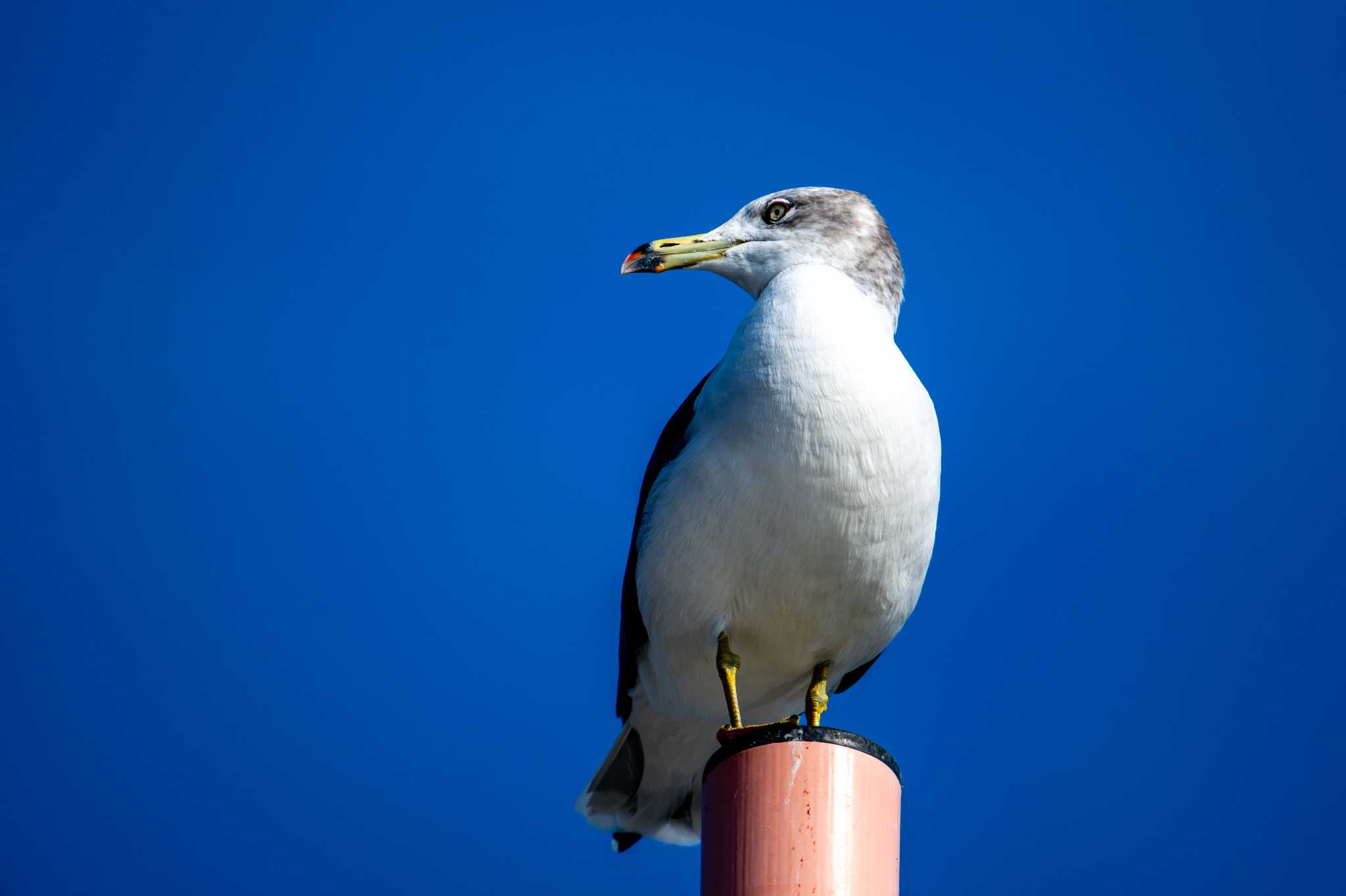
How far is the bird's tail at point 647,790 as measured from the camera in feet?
27.9

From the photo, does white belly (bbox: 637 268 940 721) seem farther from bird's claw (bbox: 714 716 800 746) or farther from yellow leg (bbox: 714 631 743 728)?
bird's claw (bbox: 714 716 800 746)

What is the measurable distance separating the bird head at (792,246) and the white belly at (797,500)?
0.31m

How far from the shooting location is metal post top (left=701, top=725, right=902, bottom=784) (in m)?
5.84

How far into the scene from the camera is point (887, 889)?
5.69 metres

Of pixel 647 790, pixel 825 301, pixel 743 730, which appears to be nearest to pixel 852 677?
pixel 647 790

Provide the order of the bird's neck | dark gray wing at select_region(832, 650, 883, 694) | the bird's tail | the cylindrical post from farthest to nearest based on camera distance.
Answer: the bird's tail → dark gray wing at select_region(832, 650, 883, 694) → the bird's neck → the cylindrical post

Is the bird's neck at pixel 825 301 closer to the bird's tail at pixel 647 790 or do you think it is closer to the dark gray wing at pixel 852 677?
the dark gray wing at pixel 852 677

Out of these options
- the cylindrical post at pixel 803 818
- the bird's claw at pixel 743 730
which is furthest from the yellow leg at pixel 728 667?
the cylindrical post at pixel 803 818

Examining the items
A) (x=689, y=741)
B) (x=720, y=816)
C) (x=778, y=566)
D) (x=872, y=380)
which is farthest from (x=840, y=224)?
(x=720, y=816)

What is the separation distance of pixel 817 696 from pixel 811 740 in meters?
1.81

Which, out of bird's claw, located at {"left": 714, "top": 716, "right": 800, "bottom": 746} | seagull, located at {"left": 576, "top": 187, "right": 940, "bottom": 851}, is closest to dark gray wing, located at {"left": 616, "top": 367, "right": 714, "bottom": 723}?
seagull, located at {"left": 576, "top": 187, "right": 940, "bottom": 851}

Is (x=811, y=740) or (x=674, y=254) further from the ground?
(x=674, y=254)

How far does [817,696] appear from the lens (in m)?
7.64

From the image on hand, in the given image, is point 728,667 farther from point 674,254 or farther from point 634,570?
point 674,254
